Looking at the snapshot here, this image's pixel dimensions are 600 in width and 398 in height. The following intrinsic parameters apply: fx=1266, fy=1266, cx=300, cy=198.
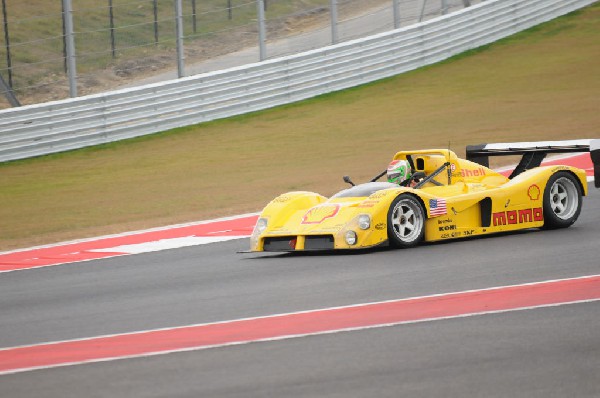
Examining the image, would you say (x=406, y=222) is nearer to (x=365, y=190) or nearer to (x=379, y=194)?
(x=379, y=194)

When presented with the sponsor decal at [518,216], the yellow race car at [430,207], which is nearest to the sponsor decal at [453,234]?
the yellow race car at [430,207]

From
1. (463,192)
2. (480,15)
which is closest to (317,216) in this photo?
(463,192)

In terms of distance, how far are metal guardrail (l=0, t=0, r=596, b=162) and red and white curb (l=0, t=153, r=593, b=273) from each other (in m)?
8.21

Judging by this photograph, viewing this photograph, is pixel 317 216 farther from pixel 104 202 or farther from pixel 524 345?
pixel 104 202

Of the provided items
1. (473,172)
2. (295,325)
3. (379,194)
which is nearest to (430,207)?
(379,194)

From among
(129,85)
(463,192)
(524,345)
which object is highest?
(129,85)

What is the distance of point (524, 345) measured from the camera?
7.46 metres

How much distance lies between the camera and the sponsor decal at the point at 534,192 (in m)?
12.8

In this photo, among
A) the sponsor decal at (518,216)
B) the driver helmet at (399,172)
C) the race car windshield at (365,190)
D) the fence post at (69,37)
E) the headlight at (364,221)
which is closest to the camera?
the headlight at (364,221)

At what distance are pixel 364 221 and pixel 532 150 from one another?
2.67 m

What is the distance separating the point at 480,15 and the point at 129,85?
9.84 m

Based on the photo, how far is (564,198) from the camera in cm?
1315

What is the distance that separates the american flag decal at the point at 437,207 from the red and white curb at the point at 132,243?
10.4ft

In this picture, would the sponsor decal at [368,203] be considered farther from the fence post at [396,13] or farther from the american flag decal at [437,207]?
the fence post at [396,13]
